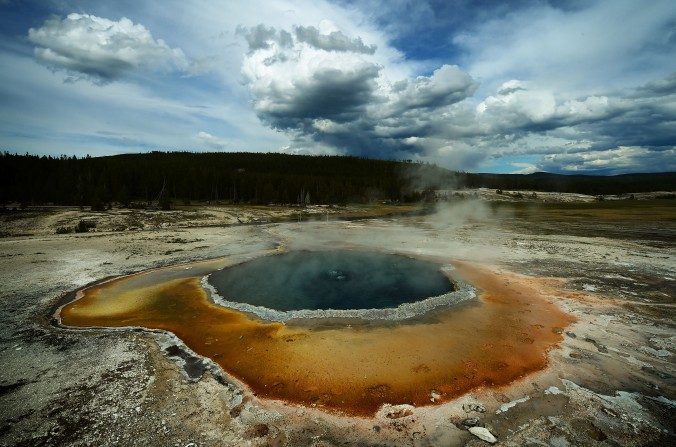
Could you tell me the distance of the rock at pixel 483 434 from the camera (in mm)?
6123

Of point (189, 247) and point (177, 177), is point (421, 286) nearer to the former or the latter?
point (189, 247)

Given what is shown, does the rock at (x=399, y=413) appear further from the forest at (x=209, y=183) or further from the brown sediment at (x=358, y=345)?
the forest at (x=209, y=183)

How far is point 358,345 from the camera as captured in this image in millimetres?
9656

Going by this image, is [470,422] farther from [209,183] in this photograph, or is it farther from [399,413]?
[209,183]

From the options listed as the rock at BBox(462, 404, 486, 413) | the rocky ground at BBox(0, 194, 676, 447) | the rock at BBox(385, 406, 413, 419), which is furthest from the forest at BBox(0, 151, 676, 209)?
the rock at BBox(462, 404, 486, 413)

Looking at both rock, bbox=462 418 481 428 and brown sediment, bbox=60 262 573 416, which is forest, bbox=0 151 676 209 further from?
rock, bbox=462 418 481 428

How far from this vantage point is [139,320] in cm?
1157

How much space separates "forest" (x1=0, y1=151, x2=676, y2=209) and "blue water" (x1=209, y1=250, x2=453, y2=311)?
36828 mm

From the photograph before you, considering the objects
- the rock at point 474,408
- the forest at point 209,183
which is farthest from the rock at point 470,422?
the forest at point 209,183

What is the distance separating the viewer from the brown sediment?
7680 mm

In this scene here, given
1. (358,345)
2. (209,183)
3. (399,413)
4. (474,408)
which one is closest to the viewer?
(399,413)

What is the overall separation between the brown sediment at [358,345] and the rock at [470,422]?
706mm

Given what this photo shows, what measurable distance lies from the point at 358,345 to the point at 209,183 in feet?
241

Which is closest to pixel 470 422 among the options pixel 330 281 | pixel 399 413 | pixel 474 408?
pixel 474 408
